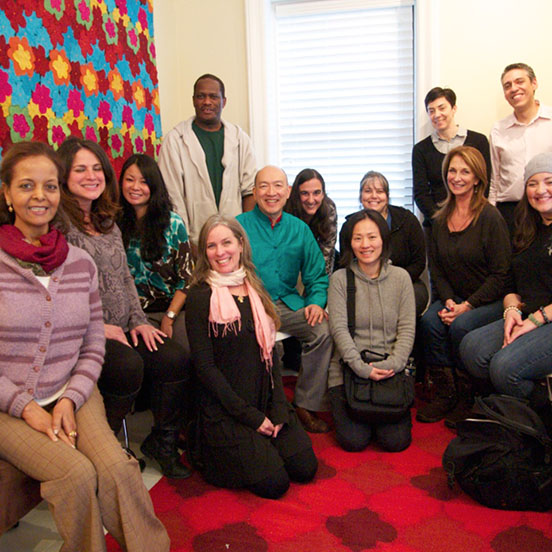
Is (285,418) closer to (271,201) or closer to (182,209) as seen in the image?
(271,201)

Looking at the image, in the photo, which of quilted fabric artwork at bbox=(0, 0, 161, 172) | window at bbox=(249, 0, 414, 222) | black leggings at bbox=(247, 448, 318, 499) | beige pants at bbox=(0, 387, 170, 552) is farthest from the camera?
window at bbox=(249, 0, 414, 222)

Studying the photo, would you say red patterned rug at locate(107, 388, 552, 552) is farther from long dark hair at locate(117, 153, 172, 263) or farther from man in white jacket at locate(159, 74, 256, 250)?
man in white jacket at locate(159, 74, 256, 250)

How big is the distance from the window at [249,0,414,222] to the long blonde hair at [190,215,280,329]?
182cm

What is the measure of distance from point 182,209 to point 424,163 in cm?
152

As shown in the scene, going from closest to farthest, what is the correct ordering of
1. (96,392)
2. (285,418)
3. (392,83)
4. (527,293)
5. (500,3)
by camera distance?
(96,392) → (285,418) → (527,293) → (500,3) → (392,83)

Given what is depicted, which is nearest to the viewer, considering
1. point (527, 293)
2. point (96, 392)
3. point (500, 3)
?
point (96, 392)

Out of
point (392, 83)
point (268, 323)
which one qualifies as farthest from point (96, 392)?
point (392, 83)

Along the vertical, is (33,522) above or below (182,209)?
below

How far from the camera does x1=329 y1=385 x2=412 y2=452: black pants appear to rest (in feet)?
8.17

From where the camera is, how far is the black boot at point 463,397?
2.75 metres

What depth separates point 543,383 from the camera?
7.66ft

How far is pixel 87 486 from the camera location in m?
1.53

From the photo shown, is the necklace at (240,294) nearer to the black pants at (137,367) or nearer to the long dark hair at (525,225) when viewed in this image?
the black pants at (137,367)

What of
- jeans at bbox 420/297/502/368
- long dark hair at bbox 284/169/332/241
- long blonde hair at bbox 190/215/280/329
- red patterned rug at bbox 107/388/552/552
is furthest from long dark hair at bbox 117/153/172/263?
jeans at bbox 420/297/502/368
